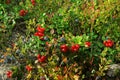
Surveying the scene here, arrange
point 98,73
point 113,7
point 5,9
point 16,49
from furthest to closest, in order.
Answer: point 5,9, point 113,7, point 16,49, point 98,73

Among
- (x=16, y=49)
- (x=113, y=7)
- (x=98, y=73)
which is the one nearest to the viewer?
(x=98, y=73)

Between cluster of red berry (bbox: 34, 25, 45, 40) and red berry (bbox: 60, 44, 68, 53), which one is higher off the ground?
cluster of red berry (bbox: 34, 25, 45, 40)

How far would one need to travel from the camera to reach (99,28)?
19.7 ft

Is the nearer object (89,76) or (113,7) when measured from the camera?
(89,76)

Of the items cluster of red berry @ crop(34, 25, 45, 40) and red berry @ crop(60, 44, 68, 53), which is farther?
cluster of red berry @ crop(34, 25, 45, 40)

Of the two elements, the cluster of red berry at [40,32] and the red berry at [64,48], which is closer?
the red berry at [64,48]

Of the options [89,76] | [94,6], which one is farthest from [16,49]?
[94,6]

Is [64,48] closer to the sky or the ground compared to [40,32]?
closer to the ground

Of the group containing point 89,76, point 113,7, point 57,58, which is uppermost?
point 113,7

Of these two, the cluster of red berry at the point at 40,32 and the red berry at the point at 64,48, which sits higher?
the cluster of red berry at the point at 40,32

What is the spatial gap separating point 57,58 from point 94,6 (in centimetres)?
170

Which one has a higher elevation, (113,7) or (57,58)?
(113,7)

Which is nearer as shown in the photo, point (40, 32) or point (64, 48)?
point (64, 48)

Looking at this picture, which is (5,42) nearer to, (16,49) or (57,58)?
(16,49)
